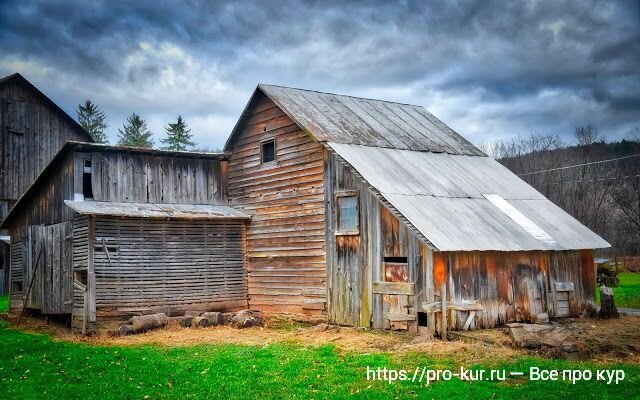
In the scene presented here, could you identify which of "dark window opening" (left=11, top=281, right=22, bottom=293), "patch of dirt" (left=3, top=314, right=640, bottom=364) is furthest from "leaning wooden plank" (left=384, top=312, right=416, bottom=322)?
"dark window opening" (left=11, top=281, right=22, bottom=293)

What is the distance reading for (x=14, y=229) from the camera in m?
27.0

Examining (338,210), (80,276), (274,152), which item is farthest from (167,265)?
(338,210)

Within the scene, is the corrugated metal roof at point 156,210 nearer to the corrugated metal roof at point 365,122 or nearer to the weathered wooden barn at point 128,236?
the weathered wooden barn at point 128,236

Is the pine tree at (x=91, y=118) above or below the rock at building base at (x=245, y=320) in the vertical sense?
above

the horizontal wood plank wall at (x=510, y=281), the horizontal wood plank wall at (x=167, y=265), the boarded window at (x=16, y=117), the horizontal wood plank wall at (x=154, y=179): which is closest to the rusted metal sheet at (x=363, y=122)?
the horizontal wood plank wall at (x=154, y=179)

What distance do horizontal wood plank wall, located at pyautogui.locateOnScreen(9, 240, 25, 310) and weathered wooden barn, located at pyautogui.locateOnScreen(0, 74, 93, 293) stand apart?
29.9 feet

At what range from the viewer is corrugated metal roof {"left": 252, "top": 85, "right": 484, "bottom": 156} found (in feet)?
74.3

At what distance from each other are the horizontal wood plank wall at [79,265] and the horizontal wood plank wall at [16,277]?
19.6 feet

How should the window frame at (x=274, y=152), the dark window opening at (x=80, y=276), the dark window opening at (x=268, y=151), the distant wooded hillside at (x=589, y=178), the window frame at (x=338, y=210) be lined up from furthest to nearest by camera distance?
the distant wooded hillside at (x=589, y=178), the dark window opening at (x=268, y=151), the window frame at (x=274, y=152), the dark window opening at (x=80, y=276), the window frame at (x=338, y=210)

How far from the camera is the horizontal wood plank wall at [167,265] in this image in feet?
70.0

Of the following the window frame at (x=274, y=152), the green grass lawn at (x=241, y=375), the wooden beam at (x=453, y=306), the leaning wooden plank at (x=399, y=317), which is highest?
the window frame at (x=274, y=152)

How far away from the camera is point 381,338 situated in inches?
686

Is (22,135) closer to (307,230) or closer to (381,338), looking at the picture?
(307,230)

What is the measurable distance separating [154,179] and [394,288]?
34.6 ft
